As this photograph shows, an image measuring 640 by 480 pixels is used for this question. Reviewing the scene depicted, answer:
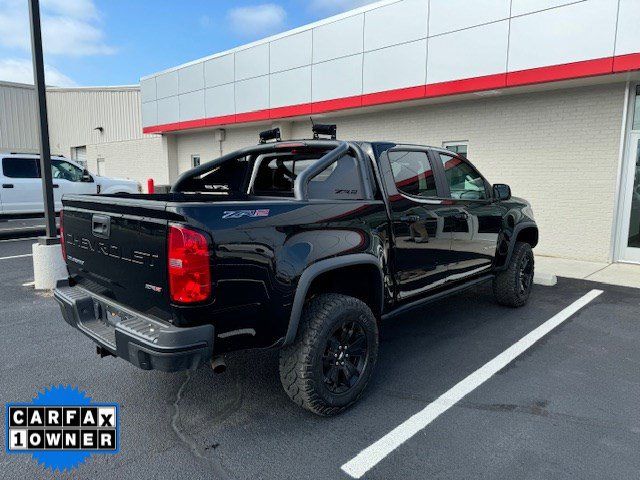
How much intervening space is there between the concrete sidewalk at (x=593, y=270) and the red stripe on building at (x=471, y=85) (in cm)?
310

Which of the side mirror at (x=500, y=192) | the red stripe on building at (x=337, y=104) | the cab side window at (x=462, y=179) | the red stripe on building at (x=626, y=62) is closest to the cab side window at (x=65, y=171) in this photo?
the red stripe on building at (x=337, y=104)

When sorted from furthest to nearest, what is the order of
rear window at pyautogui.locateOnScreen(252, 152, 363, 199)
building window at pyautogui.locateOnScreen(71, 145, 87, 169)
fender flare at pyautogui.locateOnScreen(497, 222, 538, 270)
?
1. building window at pyautogui.locateOnScreen(71, 145, 87, 169)
2. fender flare at pyautogui.locateOnScreen(497, 222, 538, 270)
3. rear window at pyautogui.locateOnScreen(252, 152, 363, 199)

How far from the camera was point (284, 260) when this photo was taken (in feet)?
8.92

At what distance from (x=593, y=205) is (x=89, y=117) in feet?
84.0

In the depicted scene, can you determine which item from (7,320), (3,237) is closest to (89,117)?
(3,237)

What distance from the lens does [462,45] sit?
28.8 feet

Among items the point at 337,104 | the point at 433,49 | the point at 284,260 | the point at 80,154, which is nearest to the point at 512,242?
the point at 284,260

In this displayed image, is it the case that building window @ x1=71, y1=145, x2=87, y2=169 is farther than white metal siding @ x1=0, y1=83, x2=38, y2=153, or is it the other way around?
white metal siding @ x1=0, y1=83, x2=38, y2=153

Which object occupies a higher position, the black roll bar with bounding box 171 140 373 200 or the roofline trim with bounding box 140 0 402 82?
the roofline trim with bounding box 140 0 402 82

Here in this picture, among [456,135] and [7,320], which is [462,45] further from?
[7,320]

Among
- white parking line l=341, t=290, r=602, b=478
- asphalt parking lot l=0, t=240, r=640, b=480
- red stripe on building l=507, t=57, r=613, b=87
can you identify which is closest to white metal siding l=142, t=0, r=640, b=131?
red stripe on building l=507, t=57, r=613, b=87

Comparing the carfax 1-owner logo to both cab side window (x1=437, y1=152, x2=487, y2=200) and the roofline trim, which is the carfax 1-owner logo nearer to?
A: cab side window (x1=437, y1=152, x2=487, y2=200)

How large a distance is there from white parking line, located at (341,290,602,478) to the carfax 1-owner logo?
1.46 m

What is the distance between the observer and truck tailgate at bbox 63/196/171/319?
98.3 inches
